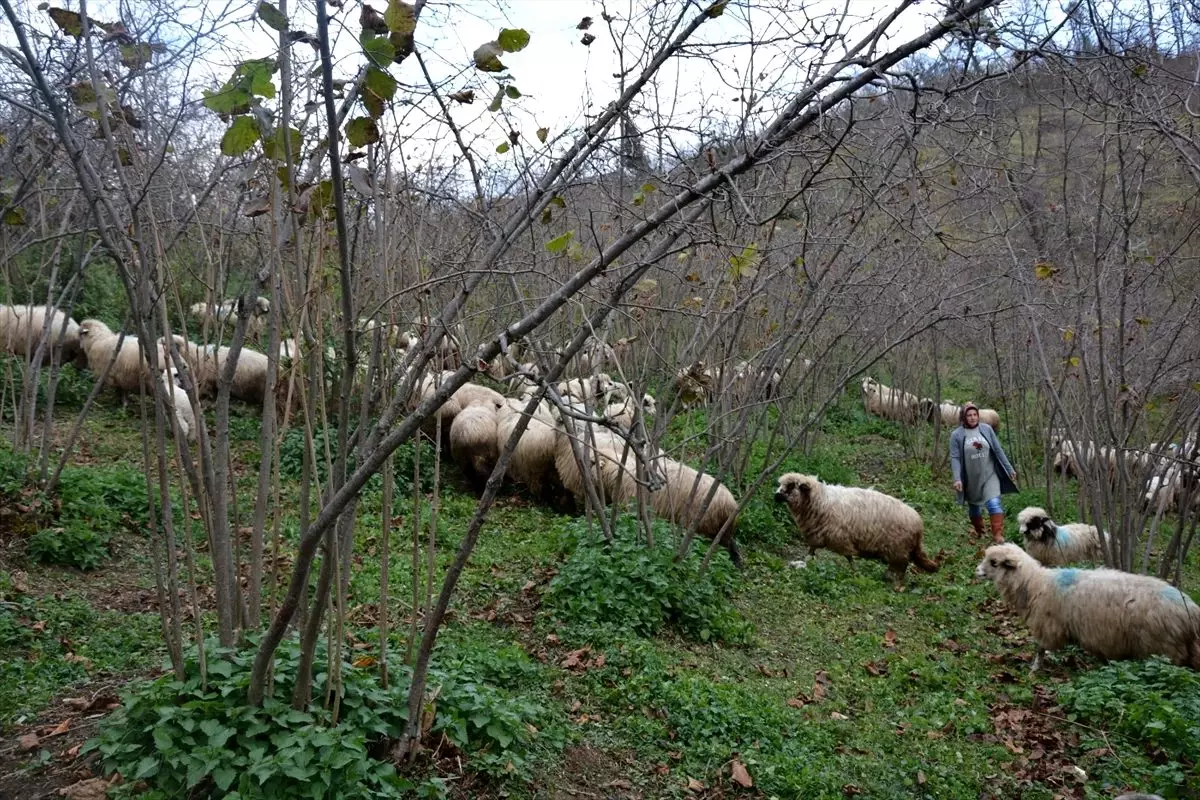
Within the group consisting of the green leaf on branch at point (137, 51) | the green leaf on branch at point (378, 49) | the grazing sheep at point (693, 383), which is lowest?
the grazing sheep at point (693, 383)

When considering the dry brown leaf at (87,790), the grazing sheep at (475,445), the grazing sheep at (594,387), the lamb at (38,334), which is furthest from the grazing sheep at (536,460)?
the dry brown leaf at (87,790)

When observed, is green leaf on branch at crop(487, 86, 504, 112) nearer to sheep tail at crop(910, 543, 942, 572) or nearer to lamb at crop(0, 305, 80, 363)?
sheep tail at crop(910, 543, 942, 572)

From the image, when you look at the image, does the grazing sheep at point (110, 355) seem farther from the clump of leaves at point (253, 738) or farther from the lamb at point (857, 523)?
the clump of leaves at point (253, 738)

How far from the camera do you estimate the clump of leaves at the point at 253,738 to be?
3568mm

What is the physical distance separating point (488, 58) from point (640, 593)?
5566mm

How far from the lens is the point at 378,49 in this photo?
2596 millimetres

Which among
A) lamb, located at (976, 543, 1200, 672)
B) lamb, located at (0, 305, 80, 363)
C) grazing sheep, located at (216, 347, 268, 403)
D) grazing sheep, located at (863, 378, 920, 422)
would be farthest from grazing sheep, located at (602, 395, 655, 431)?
grazing sheep, located at (863, 378, 920, 422)

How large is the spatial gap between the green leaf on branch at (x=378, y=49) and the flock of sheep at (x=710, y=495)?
3.34 ft

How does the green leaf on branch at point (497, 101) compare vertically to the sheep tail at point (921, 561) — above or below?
above

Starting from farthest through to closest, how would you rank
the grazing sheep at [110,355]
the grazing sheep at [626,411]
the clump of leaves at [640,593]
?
the grazing sheep at [110,355], the clump of leaves at [640,593], the grazing sheep at [626,411]

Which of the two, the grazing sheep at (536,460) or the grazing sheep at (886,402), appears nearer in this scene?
the grazing sheep at (536,460)

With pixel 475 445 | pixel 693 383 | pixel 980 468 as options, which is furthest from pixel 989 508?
pixel 693 383

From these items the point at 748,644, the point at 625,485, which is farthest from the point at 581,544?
the point at 748,644

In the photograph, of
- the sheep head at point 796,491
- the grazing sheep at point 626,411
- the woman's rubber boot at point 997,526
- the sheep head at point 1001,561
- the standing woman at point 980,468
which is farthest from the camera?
the standing woman at point 980,468
